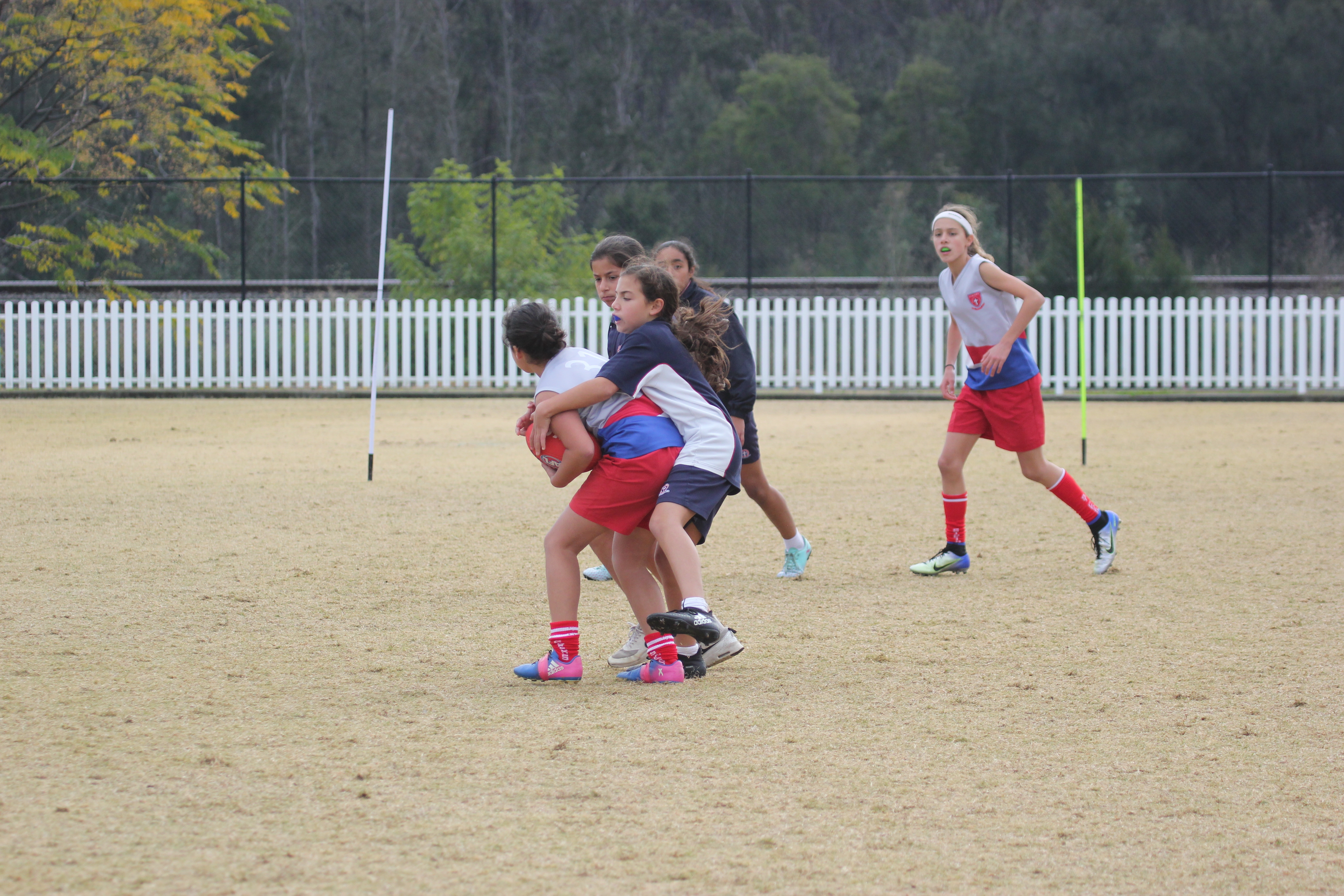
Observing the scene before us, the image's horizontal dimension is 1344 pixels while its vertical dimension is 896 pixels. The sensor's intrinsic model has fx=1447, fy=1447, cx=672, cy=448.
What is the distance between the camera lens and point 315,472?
1098 centimetres

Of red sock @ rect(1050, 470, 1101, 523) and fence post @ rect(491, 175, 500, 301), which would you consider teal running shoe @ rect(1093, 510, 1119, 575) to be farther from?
fence post @ rect(491, 175, 500, 301)

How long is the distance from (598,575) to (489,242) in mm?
18054

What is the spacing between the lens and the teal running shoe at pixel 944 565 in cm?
679

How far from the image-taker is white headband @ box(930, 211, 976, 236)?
679 cm

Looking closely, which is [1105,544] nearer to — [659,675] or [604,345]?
[659,675]

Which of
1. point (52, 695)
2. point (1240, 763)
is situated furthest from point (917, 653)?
point (52, 695)

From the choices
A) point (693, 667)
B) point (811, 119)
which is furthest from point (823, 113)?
point (693, 667)

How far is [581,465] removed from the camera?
4543 millimetres

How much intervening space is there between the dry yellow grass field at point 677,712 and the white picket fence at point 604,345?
11.7 meters

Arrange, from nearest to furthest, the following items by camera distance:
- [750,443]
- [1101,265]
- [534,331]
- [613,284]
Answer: [534,331], [613,284], [750,443], [1101,265]

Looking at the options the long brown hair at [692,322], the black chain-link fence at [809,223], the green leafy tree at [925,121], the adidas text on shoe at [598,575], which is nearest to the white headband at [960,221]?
the long brown hair at [692,322]

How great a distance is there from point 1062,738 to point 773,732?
0.80 m

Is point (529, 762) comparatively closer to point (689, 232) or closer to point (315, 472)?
point (315, 472)

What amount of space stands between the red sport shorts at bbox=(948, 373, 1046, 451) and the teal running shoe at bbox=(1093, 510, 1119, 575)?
484 millimetres
